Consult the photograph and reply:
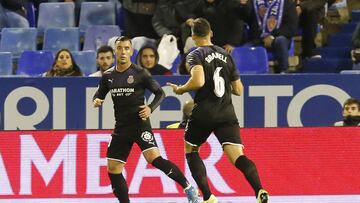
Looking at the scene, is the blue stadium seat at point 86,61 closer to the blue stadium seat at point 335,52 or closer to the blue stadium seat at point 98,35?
the blue stadium seat at point 98,35

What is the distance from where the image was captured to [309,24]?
16.1 meters

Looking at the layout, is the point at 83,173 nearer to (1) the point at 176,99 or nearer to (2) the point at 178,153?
(2) the point at 178,153

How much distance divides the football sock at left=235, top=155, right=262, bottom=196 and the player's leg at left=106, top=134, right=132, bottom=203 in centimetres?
123

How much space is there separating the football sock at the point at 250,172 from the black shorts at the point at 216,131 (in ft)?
0.65

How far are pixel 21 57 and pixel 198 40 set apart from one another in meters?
5.49

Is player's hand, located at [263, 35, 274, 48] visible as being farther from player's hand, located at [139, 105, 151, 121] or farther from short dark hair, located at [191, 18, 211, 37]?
short dark hair, located at [191, 18, 211, 37]

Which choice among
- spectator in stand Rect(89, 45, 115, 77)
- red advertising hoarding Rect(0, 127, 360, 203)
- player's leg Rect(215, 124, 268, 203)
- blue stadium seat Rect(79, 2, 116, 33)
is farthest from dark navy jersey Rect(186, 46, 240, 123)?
blue stadium seat Rect(79, 2, 116, 33)

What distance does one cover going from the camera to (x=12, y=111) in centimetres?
1455

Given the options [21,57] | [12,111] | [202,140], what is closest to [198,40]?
[202,140]

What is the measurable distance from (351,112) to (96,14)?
530cm

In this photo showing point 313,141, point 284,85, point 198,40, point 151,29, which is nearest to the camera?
point 198,40

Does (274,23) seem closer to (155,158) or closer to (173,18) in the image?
(173,18)

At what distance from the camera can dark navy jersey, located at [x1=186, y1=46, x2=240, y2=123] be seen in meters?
10.7

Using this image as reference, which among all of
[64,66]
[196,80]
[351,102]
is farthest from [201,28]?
[64,66]
